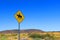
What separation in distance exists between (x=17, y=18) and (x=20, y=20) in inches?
12.7

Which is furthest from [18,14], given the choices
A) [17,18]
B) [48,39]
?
[48,39]

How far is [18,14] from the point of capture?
19.8 meters

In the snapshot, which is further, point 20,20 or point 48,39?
point 48,39

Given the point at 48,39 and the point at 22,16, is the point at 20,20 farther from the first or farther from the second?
the point at 48,39

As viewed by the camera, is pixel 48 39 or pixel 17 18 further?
pixel 48 39

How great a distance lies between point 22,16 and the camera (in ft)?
64.7

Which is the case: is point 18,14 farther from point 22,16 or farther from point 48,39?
point 48,39

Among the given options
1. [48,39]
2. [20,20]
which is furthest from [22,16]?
[48,39]

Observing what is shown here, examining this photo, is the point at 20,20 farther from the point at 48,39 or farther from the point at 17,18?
the point at 48,39

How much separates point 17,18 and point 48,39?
18153mm

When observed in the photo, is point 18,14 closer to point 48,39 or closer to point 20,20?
point 20,20

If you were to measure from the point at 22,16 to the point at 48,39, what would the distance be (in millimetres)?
18184

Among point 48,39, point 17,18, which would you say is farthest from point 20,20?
point 48,39

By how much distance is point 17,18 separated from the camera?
19812 millimetres
